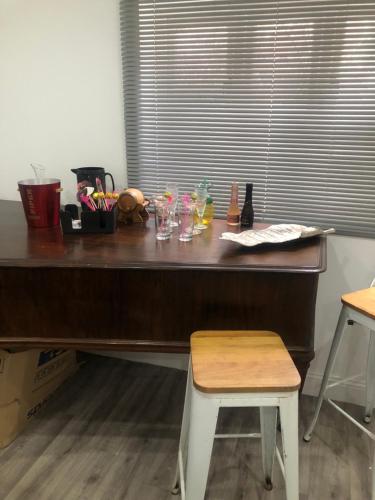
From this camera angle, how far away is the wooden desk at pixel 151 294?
1.20 m

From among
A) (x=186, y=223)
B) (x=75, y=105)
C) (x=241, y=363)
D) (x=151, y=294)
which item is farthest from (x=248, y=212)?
(x=75, y=105)

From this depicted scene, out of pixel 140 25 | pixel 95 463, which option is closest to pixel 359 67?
pixel 140 25

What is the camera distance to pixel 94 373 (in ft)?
6.92

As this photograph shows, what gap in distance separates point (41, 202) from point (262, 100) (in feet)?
3.38

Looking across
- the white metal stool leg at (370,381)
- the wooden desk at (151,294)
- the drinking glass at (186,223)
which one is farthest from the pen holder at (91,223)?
the white metal stool leg at (370,381)

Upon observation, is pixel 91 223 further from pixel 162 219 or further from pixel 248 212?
pixel 248 212

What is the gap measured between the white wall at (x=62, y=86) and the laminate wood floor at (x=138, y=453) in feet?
3.61

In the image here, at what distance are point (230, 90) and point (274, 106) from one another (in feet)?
0.68

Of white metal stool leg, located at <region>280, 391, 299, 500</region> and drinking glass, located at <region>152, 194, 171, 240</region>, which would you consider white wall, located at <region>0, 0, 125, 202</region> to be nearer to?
drinking glass, located at <region>152, 194, 171, 240</region>

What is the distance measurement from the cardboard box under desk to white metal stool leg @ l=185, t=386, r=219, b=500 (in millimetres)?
895

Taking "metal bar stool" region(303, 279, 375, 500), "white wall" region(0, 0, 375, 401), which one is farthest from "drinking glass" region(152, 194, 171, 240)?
"metal bar stool" region(303, 279, 375, 500)

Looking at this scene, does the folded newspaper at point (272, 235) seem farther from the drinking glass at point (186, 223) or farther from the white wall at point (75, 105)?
the white wall at point (75, 105)

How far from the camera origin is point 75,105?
1.93m

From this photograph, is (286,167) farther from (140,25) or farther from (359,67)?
(140,25)
